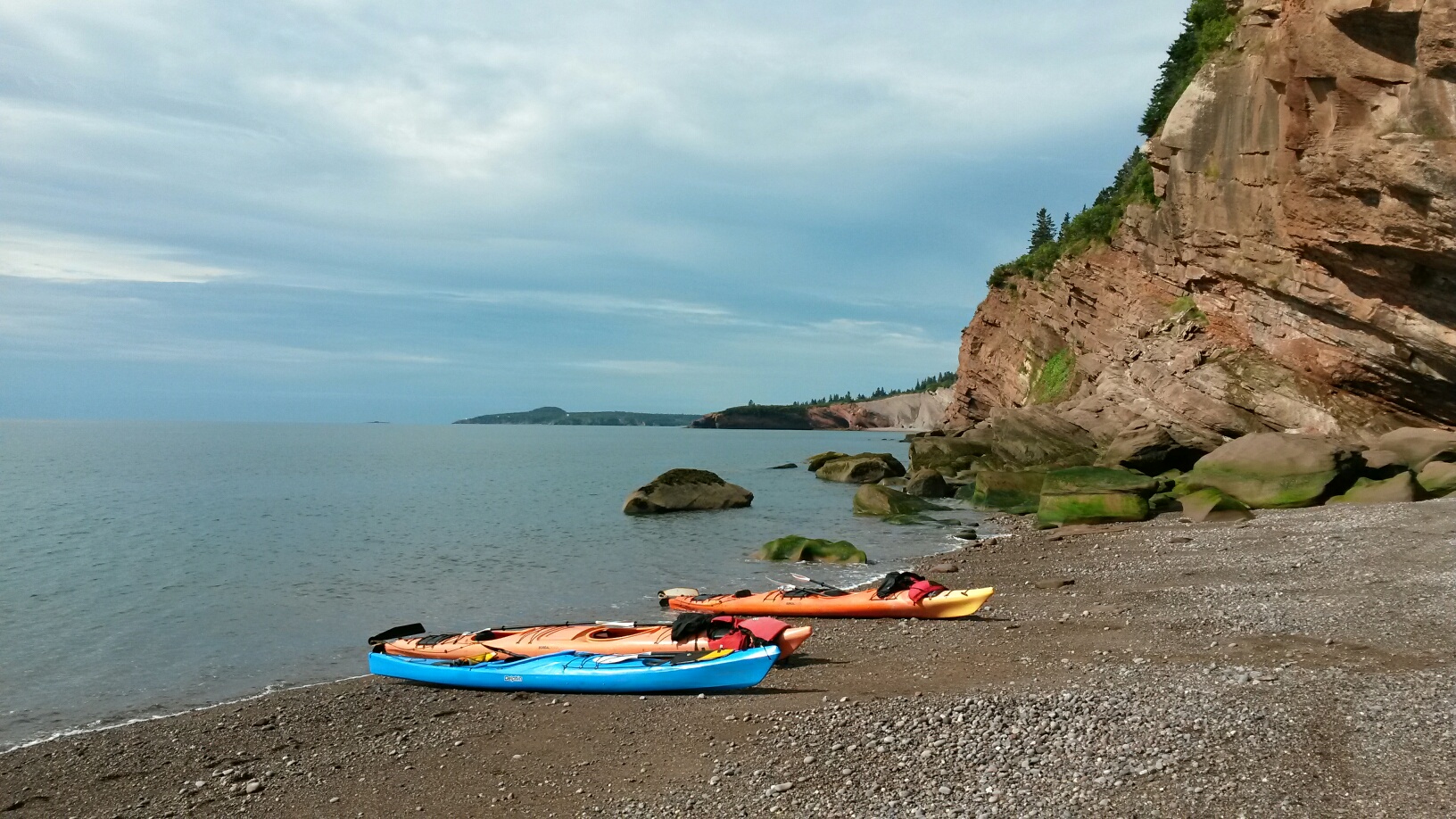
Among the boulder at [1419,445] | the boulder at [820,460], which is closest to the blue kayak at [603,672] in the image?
the boulder at [1419,445]

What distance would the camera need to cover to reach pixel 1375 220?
24.2m

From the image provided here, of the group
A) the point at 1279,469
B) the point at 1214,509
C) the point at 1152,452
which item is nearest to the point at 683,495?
the point at 1152,452

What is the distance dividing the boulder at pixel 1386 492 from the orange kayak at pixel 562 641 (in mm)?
16101

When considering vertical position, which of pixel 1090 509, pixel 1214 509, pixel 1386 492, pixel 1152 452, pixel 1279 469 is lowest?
pixel 1090 509

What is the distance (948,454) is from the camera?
44.7m

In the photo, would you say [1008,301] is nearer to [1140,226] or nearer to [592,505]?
[1140,226]

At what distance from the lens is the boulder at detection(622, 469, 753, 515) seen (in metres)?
35.7

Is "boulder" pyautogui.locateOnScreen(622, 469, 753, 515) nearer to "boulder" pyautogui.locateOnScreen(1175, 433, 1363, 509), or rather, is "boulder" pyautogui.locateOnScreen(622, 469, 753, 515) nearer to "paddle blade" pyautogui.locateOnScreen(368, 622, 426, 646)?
"boulder" pyautogui.locateOnScreen(1175, 433, 1363, 509)

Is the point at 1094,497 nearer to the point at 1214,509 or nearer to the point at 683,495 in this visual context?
the point at 1214,509

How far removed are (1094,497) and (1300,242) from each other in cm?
1020

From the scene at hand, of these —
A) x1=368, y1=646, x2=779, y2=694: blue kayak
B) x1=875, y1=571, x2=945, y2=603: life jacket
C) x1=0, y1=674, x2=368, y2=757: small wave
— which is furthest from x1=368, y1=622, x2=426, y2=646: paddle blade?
x1=875, y1=571, x2=945, y2=603: life jacket

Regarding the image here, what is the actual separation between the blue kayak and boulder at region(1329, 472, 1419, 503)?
17367 millimetres

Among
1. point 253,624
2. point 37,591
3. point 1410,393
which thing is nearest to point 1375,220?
point 1410,393

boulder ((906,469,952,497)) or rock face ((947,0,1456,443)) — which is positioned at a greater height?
rock face ((947,0,1456,443))
